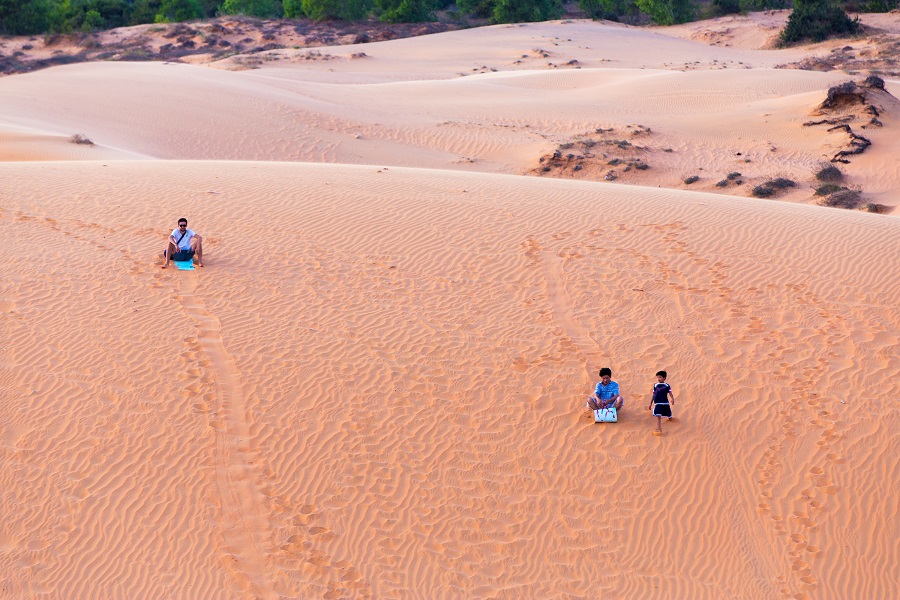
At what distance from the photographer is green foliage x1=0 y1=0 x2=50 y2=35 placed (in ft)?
171

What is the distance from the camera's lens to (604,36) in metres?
52.1

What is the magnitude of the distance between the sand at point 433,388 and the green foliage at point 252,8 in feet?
168

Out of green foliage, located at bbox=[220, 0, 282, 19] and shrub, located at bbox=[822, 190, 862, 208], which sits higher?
green foliage, located at bbox=[220, 0, 282, 19]

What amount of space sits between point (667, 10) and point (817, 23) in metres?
14.2

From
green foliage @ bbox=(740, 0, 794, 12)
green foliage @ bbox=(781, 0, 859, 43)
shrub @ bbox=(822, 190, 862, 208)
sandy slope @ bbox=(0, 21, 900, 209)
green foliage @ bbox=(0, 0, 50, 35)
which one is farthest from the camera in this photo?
green foliage @ bbox=(740, 0, 794, 12)

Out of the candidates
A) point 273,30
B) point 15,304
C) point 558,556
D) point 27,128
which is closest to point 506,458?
point 558,556

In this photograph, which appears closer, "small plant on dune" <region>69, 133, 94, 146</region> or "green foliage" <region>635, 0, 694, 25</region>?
"small plant on dune" <region>69, 133, 94, 146</region>

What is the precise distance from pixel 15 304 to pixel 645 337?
713 centimetres

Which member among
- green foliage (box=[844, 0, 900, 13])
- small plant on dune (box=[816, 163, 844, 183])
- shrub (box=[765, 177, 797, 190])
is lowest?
shrub (box=[765, 177, 797, 190])

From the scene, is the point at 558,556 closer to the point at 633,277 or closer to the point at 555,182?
the point at 633,277

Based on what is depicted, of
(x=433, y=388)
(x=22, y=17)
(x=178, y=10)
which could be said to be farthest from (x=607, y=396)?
(x=178, y=10)

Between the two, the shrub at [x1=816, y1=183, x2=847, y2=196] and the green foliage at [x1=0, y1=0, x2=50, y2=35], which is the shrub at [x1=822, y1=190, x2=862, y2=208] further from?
the green foliage at [x1=0, y1=0, x2=50, y2=35]

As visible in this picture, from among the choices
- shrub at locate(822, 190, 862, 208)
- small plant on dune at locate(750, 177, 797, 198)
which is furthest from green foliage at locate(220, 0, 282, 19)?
shrub at locate(822, 190, 862, 208)

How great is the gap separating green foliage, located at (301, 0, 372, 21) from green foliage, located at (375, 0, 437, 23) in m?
1.22
